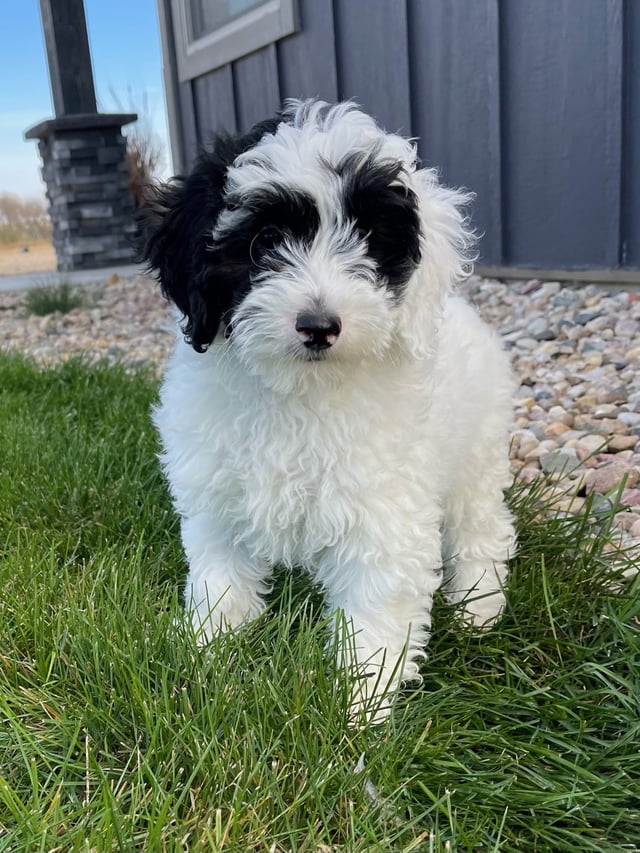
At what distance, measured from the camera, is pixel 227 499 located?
2.07 m

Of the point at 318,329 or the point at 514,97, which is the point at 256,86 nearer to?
the point at 514,97

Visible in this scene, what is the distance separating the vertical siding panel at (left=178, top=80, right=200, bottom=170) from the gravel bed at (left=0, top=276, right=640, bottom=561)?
7.61 ft

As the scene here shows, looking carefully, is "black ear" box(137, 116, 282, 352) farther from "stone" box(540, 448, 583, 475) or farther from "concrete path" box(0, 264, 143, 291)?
"concrete path" box(0, 264, 143, 291)

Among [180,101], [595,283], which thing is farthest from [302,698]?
[180,101]

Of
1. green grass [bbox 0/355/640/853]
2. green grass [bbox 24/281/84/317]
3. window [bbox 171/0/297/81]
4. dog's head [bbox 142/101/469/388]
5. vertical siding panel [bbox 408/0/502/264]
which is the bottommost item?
green grass [bbox 0/355/640/853]

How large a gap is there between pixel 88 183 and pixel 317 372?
8.77 meters

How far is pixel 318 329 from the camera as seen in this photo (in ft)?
5.57

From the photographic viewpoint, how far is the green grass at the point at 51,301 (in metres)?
7.30

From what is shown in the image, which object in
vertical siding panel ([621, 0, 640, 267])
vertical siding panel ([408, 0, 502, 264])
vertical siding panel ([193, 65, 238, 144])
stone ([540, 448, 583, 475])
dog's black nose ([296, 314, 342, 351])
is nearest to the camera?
dog's black nose ([296, 314, 342, 351])

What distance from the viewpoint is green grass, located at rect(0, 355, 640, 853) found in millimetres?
1477

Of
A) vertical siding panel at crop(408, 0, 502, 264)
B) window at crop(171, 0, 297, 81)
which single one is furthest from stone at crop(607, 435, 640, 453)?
window at crop(171, 0, 297, 81)

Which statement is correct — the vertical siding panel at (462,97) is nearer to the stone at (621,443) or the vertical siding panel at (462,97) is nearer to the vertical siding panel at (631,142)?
the vertical siding panel at (631,142)

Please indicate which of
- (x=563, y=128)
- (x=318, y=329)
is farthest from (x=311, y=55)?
(x=318, y=329)

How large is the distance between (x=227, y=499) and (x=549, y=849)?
3.33 ft
